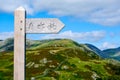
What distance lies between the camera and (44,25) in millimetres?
10461

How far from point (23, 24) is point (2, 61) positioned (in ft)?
495

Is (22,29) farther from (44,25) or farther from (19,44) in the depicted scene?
(44,25)

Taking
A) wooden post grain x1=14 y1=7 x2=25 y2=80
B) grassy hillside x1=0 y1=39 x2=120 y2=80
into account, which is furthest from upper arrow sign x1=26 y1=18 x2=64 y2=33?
grassy hillside x1=0 y1=39 x2=120 y2=80

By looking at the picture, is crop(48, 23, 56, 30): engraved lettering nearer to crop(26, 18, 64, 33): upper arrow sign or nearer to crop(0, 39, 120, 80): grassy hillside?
crop(26, 18, 64, 33): upper arrow sign

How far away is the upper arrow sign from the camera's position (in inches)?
407

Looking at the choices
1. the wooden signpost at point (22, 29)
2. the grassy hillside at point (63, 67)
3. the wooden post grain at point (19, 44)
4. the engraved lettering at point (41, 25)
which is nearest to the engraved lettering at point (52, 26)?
the wooden signpost at point (22, 29)

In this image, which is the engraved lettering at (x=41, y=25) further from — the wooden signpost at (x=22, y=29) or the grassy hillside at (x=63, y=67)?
the grassy hillside at (x=63, y=67)

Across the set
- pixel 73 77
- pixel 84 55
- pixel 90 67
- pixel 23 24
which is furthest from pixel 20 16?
pixel 84 55

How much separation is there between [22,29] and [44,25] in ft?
2.29

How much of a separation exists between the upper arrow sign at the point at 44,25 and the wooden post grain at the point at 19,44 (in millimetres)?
212

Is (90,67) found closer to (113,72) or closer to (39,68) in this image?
(113,72)

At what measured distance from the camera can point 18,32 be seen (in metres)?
10.6

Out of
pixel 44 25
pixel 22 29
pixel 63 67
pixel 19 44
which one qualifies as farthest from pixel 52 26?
pixel 63 67

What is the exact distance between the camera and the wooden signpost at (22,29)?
10.3 metres
